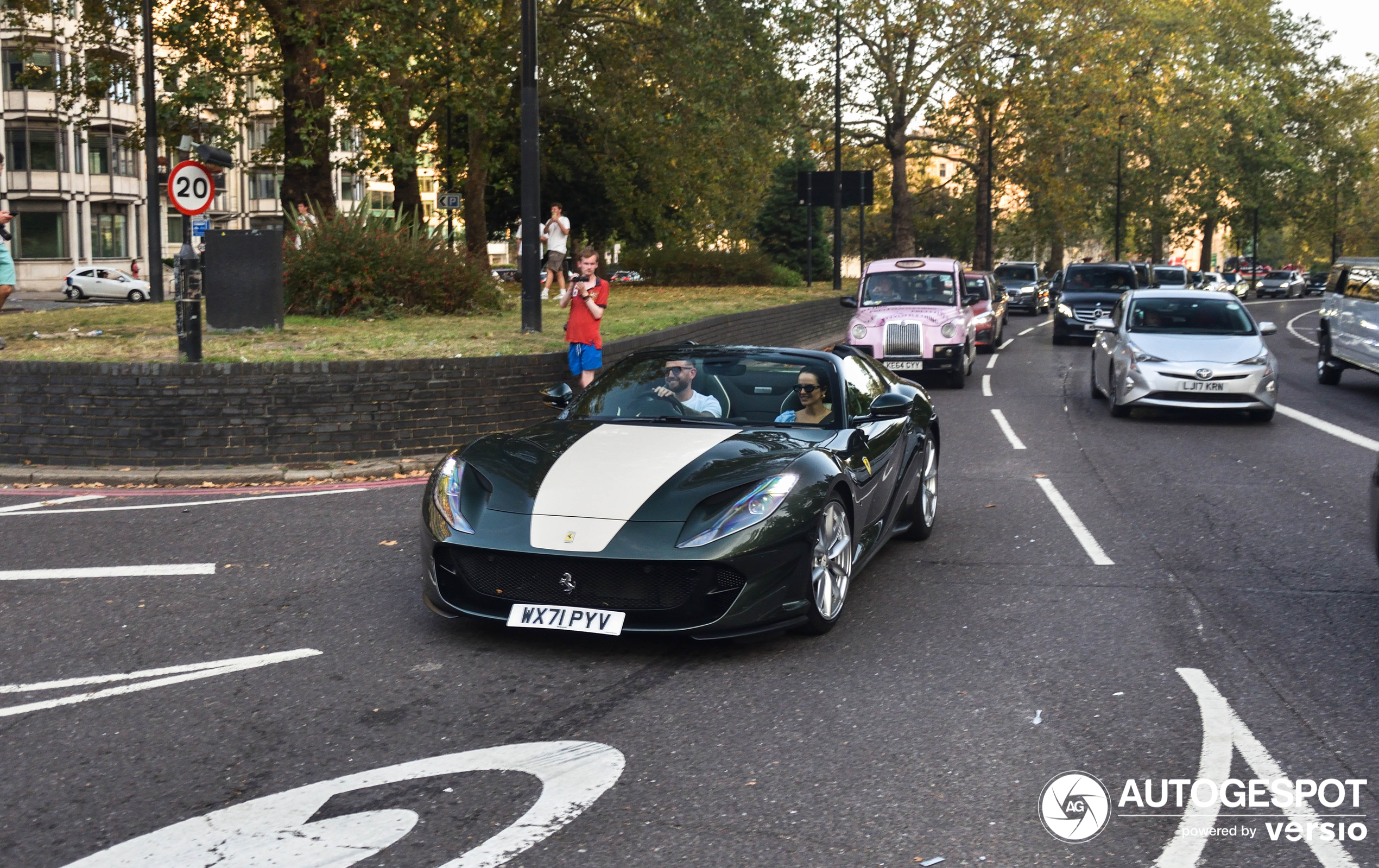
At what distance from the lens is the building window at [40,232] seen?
198 feet

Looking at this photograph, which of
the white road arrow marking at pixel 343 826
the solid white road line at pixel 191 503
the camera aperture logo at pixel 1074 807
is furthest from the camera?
the solid white road line at pixel 191 503

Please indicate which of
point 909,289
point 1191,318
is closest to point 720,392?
point 1191,318

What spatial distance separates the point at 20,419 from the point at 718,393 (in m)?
7.20

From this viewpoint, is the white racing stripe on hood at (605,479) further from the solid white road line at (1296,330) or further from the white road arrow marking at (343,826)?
the solid white road line at (1296,330)

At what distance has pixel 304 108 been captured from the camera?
23156mm

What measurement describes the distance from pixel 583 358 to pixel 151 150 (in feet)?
64.3

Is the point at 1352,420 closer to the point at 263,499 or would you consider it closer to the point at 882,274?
the point at 882,274

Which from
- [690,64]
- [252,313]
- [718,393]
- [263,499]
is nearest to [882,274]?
[690,64]

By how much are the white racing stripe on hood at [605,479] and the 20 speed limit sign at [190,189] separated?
41.9ft

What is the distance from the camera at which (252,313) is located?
49.6 feet

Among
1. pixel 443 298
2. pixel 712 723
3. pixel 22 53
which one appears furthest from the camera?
pixel 22 53

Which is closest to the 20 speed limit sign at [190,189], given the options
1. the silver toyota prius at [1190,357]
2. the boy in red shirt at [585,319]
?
the boy in red shirt at [585,319]

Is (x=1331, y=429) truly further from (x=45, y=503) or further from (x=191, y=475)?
(x=45, y=503)

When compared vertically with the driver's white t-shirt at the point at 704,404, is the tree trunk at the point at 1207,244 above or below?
above
